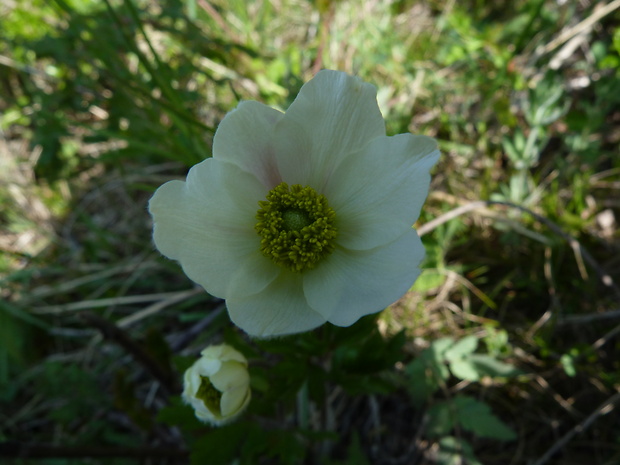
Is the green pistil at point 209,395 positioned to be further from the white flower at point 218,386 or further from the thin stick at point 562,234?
the thin stick at point 562,234

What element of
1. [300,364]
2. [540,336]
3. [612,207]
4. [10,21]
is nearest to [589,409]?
[540,336]

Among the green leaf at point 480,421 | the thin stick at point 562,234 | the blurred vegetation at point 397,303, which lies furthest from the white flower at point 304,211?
the green leaf at point 480,421

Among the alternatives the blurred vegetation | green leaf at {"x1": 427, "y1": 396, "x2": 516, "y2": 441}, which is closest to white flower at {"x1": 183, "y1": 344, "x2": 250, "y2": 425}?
the blurred vegetation

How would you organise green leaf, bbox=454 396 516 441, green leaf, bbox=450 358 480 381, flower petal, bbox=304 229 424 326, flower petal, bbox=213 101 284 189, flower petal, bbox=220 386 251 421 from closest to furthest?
flower petal, bbox=304 229 424 326 < flower petal, bbox=213 101 284 189 < flower petal, bbox=220 386 251 421 < green leaf, bbox=454 396 516 441 < green leaf, bbox=450 358 480 381

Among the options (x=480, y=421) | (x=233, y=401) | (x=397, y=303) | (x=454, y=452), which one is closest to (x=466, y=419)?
(x=480, y=421)

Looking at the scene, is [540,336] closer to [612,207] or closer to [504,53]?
[612,207]

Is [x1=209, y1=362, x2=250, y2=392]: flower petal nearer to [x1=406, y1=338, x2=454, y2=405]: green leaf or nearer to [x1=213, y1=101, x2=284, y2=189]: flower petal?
[x1=213, y1=101, x2=284, y2=189]: flower petal
